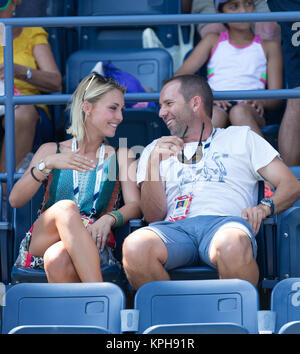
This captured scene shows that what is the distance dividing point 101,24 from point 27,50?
947 millimetres

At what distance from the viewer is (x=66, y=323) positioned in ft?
6.74

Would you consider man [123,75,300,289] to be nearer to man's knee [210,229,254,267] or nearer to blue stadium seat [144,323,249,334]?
man's knee [210,229,254,267]

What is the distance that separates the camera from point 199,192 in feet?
8.68

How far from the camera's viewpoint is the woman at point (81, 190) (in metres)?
2.36

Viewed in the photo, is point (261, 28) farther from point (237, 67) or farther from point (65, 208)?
point (65, 208)

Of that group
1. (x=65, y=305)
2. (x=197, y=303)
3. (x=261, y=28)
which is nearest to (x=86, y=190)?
(x=65, y=305)

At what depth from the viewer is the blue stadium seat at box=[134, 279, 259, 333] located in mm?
2039

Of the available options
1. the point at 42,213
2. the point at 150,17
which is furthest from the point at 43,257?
the point at 150,17

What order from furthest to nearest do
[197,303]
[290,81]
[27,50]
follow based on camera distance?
[27,50] → [290,81] → [197,303]

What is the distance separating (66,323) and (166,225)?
63 cm

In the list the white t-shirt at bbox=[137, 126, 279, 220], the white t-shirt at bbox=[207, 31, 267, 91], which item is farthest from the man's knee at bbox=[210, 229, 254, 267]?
the white t-shirt at bbox=[207, 31, 267, 91]

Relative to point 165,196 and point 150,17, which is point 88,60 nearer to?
point 150,17

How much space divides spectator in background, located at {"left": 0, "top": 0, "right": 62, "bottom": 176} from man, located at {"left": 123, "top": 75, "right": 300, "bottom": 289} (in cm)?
76

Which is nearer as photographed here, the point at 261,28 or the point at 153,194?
the point at 153,194
